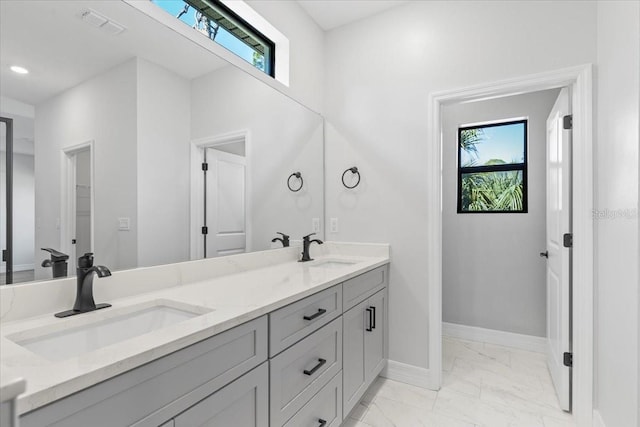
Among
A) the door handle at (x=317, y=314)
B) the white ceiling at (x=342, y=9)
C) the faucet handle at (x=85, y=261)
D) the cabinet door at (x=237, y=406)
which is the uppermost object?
the white ceiling at (x=342, y=9)

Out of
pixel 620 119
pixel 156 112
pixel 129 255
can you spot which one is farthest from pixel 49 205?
pixel 620 119

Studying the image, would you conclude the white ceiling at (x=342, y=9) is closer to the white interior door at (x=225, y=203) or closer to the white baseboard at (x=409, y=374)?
the white interior door at (x=225, y=203)

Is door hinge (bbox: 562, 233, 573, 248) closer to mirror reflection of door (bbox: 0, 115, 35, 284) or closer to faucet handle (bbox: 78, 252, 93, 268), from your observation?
faucet handle (bbox: 78, 252, 93, 268)

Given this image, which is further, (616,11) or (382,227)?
(382,227)

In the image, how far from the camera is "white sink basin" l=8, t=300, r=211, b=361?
941 mm

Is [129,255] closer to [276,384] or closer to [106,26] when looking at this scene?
[276,384]

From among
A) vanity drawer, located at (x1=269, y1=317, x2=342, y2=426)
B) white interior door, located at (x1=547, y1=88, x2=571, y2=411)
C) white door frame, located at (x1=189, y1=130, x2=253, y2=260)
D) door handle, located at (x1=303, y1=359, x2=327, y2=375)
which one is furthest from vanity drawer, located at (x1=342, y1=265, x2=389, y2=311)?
white interior door, located at (x1=547, y1=88, x2=571, y2=411)

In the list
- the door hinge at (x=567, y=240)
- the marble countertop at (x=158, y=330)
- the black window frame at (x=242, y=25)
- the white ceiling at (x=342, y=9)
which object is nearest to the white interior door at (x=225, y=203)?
the marble countertop at (x=158, y=330)

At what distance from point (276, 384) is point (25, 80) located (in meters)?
1.35

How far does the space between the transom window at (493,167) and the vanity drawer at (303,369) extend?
2.24 meters

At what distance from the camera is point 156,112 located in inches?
58.6

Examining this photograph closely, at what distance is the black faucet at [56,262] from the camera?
1137 mm

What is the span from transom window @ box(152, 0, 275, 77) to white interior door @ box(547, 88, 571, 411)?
2006 mm

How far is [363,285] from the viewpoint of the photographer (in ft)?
6.58
